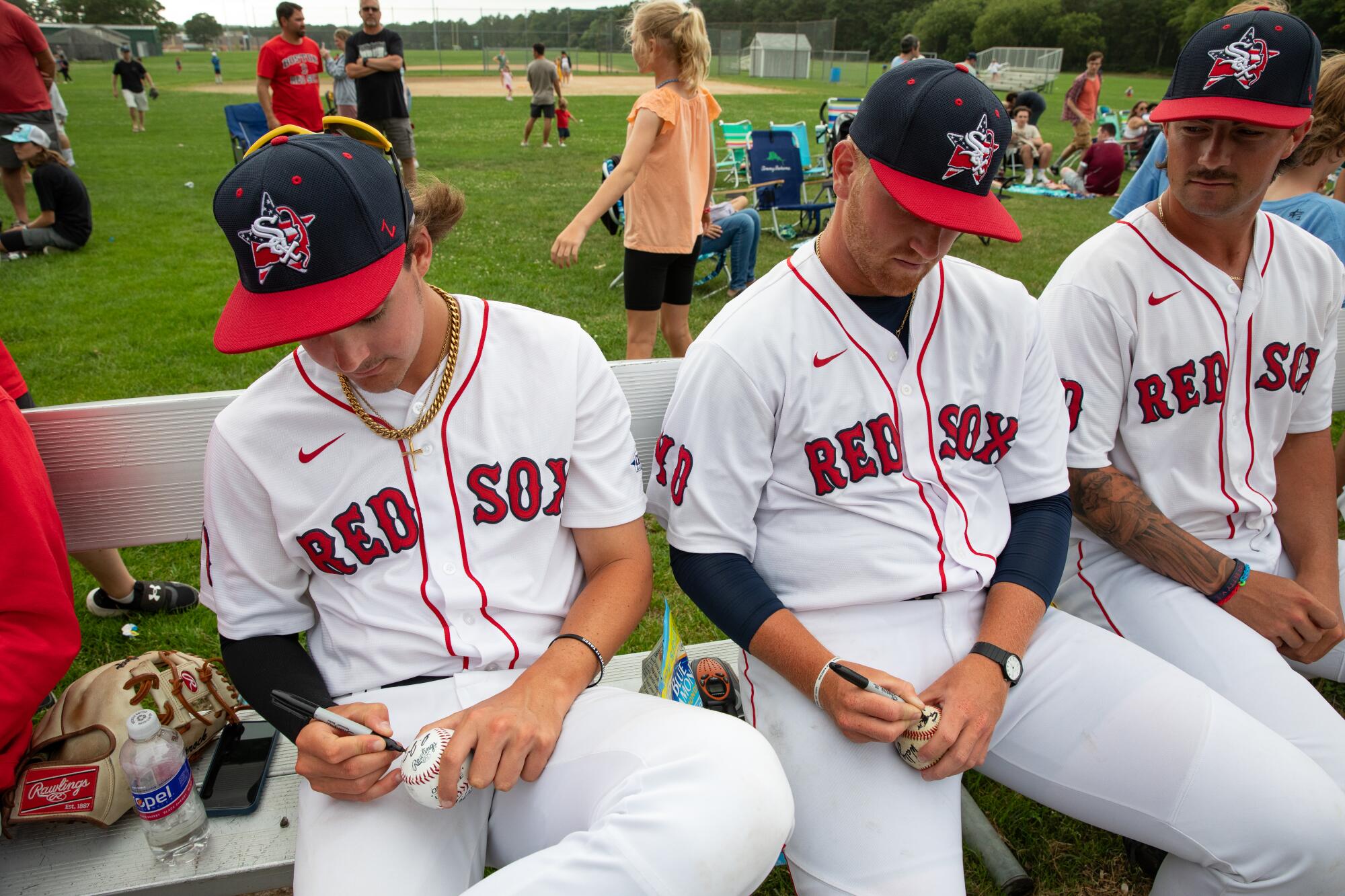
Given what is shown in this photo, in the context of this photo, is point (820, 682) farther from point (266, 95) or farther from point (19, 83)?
point (266, 95)

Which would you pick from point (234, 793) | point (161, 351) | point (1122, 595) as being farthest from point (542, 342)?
point (161, 351)

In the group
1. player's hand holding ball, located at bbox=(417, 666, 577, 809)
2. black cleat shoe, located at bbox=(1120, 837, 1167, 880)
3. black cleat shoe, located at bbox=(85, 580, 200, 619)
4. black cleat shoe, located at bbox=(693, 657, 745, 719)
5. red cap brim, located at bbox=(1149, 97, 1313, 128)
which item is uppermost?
red cap brim, located at bbox=(1149, 97, 1313, 128)

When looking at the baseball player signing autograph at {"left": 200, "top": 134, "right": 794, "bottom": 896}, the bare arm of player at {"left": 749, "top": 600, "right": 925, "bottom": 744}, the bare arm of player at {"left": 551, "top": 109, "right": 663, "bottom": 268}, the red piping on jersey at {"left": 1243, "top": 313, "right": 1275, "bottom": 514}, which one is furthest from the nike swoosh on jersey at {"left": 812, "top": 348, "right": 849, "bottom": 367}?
the bare arm of player at {"left": 551, "top": 109, "right": 663, "bottom": 268}

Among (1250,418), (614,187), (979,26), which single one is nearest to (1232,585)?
(1250,418)

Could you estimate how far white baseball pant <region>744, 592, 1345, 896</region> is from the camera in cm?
168

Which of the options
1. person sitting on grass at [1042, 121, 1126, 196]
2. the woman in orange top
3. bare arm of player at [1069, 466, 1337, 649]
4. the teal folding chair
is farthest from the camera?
person sitting on grass at [1042, 121, 1126, 196]

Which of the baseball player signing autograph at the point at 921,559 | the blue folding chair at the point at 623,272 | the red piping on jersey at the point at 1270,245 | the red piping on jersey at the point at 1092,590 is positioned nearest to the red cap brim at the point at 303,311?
the baseball player signing autograph at the point at 921,559

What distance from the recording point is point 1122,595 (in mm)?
2324

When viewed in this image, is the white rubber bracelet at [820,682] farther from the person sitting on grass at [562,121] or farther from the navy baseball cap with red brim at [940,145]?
the person sitting on grass at [562,121]

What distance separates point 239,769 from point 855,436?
5.84 ft

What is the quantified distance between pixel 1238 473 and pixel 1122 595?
0.49m

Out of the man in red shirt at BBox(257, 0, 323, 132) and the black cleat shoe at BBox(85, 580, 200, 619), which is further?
the man in red shirt at BBox(257, 0, 323, 132)

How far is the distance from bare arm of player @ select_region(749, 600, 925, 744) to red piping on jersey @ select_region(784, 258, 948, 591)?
297 mm

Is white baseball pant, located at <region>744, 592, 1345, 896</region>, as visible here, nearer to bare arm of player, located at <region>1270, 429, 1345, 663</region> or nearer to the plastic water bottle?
bare arm of player, located at <region>1270, 429, 1345, 663</region>
